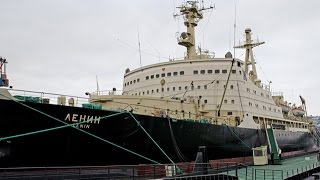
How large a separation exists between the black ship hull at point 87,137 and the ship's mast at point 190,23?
10145mm

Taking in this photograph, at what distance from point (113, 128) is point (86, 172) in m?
2.12

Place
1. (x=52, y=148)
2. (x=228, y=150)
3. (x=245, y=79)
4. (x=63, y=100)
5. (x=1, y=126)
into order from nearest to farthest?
(x=1, y=126)
(x=52, y=148)
(x=63, y=100)
(x=228, y=150)
(x=245, y=79)

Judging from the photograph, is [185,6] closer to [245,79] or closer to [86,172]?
[245,79]

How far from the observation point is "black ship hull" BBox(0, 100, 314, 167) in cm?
1173

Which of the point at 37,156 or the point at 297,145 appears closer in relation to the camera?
the point at 37,156

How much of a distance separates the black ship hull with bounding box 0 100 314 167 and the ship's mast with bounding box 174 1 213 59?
1014 cm

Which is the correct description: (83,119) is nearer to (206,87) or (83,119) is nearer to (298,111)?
(206,87)

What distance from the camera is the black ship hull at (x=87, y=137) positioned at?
11734 mm

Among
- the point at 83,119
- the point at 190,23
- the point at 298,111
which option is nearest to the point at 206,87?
the point at 190,23

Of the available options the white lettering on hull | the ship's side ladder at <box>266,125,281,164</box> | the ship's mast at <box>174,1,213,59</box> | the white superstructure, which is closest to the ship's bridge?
the white superstructure

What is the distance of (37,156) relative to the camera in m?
12.1

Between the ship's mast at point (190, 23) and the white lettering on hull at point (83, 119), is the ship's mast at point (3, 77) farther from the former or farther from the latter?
the ship's mast at point (190, 23)

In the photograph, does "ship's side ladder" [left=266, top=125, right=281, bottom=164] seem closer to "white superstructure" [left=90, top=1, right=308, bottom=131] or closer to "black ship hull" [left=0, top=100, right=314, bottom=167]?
"white superstructure" [left=90, top=1, right=308, bottom=131]

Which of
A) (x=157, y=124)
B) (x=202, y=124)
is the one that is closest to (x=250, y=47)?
(x=202, y=124)
